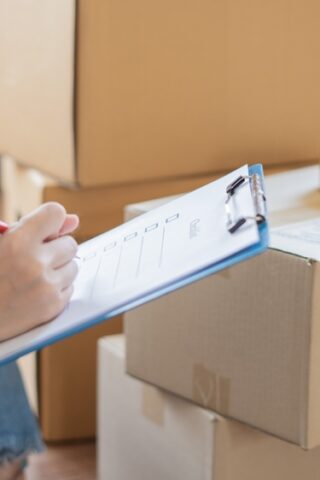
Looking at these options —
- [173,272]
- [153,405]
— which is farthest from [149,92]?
[173,272]

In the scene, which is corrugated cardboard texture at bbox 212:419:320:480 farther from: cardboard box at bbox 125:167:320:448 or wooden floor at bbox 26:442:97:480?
wooden floor at bbox 26:442:97:480

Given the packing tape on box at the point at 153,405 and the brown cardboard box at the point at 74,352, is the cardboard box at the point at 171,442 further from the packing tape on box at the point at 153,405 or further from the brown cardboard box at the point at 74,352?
the brown cardboard box at the point at 74,352

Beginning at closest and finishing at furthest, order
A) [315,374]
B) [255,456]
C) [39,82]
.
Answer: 1. [315,374]
2. [255,456]
3. [39,82]

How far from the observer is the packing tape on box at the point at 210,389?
0.85m

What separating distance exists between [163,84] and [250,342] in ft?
1.31

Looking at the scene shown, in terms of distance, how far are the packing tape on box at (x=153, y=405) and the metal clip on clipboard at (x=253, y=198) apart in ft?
1.12

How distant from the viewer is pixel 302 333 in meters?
0.76

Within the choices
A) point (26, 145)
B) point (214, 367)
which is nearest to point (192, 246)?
point (214, 367)

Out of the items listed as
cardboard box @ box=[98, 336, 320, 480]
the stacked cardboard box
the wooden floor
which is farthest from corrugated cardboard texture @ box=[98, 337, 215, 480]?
the stacked cardboard box

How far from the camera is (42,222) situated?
0.69 m

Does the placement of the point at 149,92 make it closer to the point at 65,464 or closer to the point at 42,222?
the point at 42,222

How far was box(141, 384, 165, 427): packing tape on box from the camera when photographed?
3.15ft

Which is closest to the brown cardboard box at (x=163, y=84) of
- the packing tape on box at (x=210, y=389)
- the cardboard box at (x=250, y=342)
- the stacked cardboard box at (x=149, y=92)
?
the stacked cardboard box at (x=149, y=92)

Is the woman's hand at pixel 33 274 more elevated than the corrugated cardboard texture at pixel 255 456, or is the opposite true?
the woman's hand at pixel 33 274
